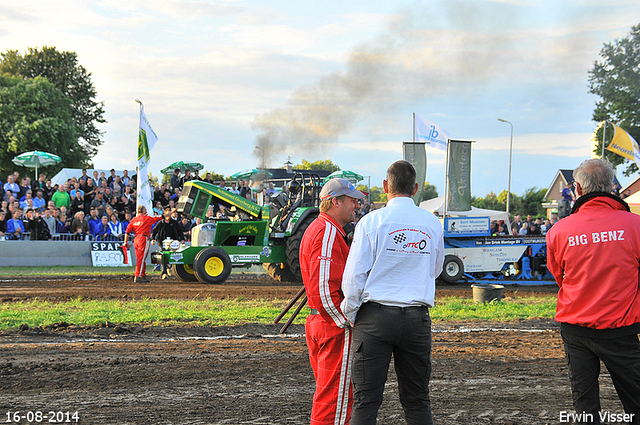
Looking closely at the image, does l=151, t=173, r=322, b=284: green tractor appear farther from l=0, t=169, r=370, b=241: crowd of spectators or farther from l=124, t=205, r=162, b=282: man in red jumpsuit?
l=0, t=169, r=370, b=241: crowd of spectators

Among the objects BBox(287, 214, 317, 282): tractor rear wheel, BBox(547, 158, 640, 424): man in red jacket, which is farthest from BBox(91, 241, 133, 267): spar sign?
BBox(547, 158, 640, 424): man in red jacket

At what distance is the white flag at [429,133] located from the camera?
70.8ft

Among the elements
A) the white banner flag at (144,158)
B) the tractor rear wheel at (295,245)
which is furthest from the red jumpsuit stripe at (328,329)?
the white banner flag at (144,158)

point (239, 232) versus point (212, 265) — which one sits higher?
point (239, 232)

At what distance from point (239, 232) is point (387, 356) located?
441 inches

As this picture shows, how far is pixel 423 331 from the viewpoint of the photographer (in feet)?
10.5

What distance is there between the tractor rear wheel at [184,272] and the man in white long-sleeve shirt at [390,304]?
11.7 meters

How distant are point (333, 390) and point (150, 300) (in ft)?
26.1

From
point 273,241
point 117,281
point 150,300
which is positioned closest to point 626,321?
point 150,300

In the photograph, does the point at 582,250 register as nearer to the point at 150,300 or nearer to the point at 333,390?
the point at 333,390

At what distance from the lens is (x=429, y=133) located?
21.7 m

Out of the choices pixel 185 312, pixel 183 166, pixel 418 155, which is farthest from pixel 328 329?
pixel 183 166

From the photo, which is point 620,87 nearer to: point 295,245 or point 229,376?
point 295,245

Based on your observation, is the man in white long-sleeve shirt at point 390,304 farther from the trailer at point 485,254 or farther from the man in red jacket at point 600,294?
the trailer at point 485,254
